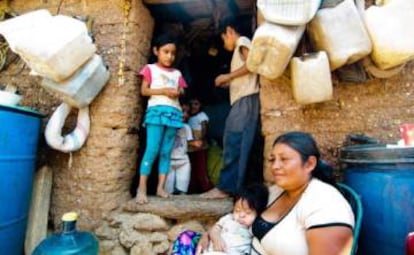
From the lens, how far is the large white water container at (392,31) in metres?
1.71

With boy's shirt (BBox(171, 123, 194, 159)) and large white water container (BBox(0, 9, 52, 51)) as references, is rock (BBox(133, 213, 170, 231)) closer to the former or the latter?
boy's shirt (BBox(171, 123, 194, 159))

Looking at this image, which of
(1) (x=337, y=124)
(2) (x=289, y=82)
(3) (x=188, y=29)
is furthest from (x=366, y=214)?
(3) (x=188, y=29)

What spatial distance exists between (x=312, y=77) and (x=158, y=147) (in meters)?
1.27

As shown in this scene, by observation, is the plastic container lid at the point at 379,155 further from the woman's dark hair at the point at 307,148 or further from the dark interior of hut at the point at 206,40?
the dark interior of hut at the point at 206,40

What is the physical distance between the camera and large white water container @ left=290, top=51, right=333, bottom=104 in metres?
1.78

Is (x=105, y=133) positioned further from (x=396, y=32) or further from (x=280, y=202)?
(x=396, y=32)

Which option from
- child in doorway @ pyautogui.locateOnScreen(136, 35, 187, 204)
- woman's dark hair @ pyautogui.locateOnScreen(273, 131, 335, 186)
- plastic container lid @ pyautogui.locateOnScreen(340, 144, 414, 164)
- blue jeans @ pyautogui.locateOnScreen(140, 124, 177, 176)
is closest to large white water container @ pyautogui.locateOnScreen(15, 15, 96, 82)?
child in doorway @ pyautogui.locateOnScreen(136, 35, 187, 204)

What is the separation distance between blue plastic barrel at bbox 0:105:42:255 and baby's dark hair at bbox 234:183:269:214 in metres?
1.34

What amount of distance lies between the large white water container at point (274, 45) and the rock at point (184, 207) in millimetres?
961

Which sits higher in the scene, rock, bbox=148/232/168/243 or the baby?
the baby

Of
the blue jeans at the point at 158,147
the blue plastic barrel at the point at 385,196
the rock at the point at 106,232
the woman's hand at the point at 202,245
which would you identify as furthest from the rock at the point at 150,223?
the blue plastic barrel at the point at 385,196

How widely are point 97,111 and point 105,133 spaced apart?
169 mm

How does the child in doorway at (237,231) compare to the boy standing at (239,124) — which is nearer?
the child in doorway at (237,231)

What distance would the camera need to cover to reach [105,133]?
8.02 ft
